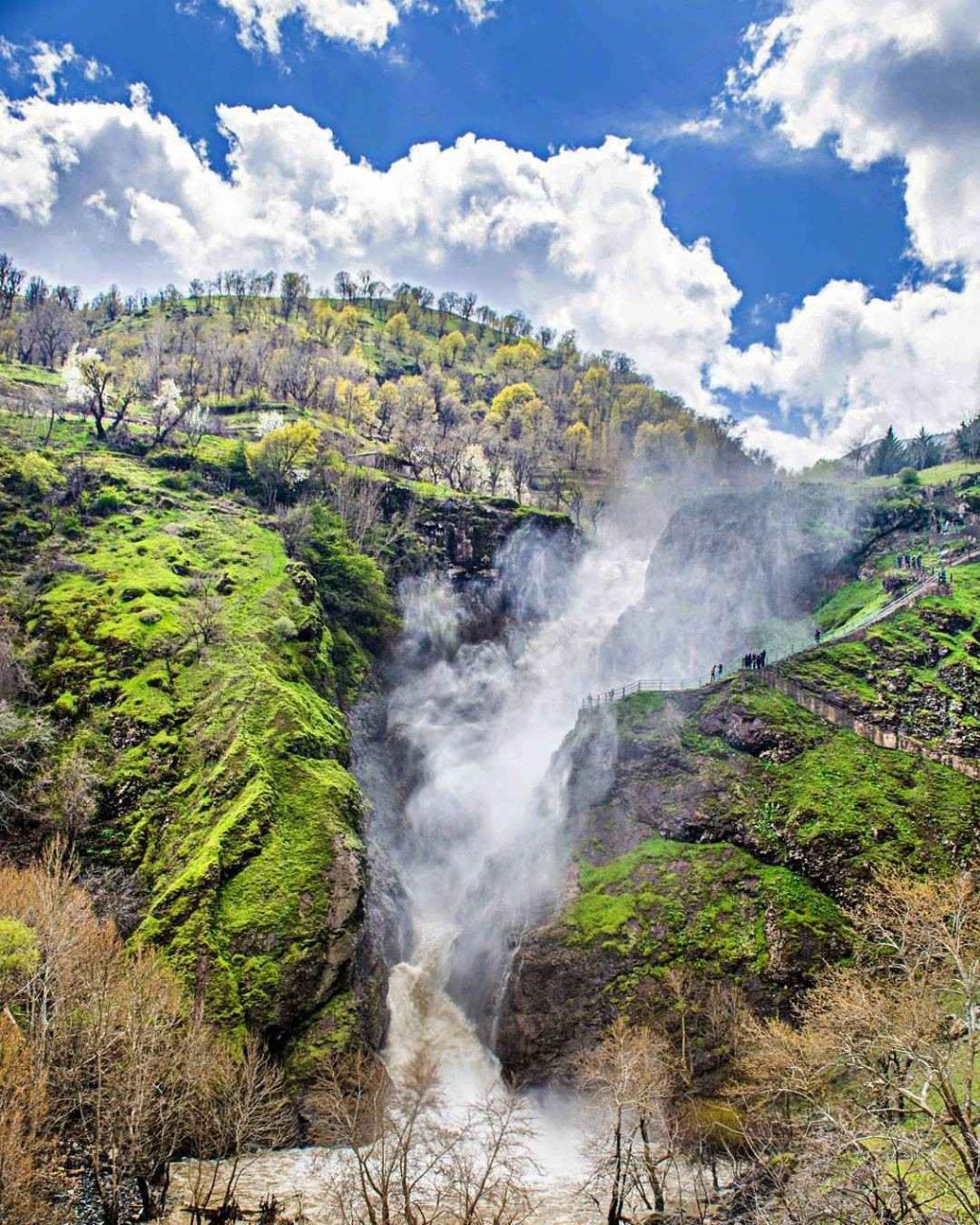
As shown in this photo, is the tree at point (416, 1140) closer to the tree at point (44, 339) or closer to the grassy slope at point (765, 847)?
the grassy slope at point (765, 847)

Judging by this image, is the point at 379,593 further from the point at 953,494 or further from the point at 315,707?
the point at 953,494

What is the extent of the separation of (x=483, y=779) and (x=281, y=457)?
50250 millimetres

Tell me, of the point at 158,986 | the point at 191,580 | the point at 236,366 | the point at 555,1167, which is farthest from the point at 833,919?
the point at 236,366

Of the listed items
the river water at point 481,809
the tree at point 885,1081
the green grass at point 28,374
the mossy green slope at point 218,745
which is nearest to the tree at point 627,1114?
the river water at point 481,809

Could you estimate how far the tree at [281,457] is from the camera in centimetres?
9750

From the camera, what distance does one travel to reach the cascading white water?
52.8m

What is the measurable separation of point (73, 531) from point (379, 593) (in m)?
31.9

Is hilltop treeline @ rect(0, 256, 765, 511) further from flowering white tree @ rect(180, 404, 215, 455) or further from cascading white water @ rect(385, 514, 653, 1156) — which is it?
cascading white water @ rect(385, 514, 653, 1156)

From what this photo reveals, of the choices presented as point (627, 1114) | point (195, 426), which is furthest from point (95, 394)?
point (627, 1114)

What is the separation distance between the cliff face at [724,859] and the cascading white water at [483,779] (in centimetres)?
380

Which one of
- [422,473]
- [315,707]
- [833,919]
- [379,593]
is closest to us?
[833,919]

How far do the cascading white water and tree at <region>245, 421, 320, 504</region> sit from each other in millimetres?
21681

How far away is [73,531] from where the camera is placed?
246 feet

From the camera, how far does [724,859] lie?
160 ft
